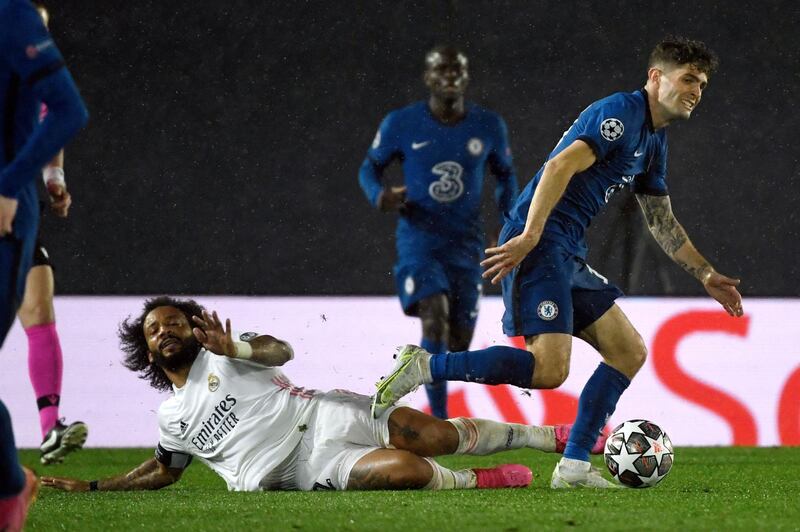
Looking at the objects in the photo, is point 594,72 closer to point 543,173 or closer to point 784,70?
point 784,70

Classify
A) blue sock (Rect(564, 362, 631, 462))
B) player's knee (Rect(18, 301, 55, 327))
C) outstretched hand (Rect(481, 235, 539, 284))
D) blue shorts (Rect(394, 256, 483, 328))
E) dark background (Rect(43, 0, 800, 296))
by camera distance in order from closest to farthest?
outstretched hand (Rect(481, 235, 539, 284)) → blue sock (Rect(564, 362, 631, 462)) → player's knee (Rect(18, 301, 55, 327)) → blue shorts (Rect(394, 256, 483, 328)) → dark background (Rect(43, 0, 800, 296))

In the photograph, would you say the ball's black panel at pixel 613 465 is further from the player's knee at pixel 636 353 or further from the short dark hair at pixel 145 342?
the short dark hair at pixel 145 342

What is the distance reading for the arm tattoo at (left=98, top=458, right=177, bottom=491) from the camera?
410 cm

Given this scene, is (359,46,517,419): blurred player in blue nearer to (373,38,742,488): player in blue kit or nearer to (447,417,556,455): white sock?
(447,417,556,455): white sock

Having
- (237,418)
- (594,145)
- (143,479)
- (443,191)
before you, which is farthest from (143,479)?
(443,191)

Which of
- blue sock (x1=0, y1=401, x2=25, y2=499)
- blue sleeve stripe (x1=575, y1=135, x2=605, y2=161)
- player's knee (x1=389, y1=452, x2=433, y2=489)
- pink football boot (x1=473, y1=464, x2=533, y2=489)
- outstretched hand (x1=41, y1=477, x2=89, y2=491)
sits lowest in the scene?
outstretched hand (x1=41, y1=477, x2=89, y2=491)

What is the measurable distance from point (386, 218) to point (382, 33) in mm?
1432

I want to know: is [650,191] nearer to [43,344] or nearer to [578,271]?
[578,271]

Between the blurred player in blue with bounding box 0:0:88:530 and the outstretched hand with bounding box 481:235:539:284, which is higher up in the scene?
the blurred player in blue with bounding box 0:0:88:530

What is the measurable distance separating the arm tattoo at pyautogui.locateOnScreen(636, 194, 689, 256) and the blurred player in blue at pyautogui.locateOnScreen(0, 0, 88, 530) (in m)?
2.34

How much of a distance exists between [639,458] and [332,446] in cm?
98

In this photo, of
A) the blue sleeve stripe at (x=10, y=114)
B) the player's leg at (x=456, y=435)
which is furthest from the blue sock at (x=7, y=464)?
the player's leg at (x=456, y=435)

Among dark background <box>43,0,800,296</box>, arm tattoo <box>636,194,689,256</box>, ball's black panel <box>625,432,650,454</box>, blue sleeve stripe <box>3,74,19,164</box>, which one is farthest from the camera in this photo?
dark background <box>43,0,800,296</box>

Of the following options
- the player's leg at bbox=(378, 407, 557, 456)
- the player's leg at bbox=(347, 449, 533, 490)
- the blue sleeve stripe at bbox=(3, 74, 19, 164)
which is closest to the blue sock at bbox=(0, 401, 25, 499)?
the blue sleeve stripe at bbox=(3, 74, 19, 164)
